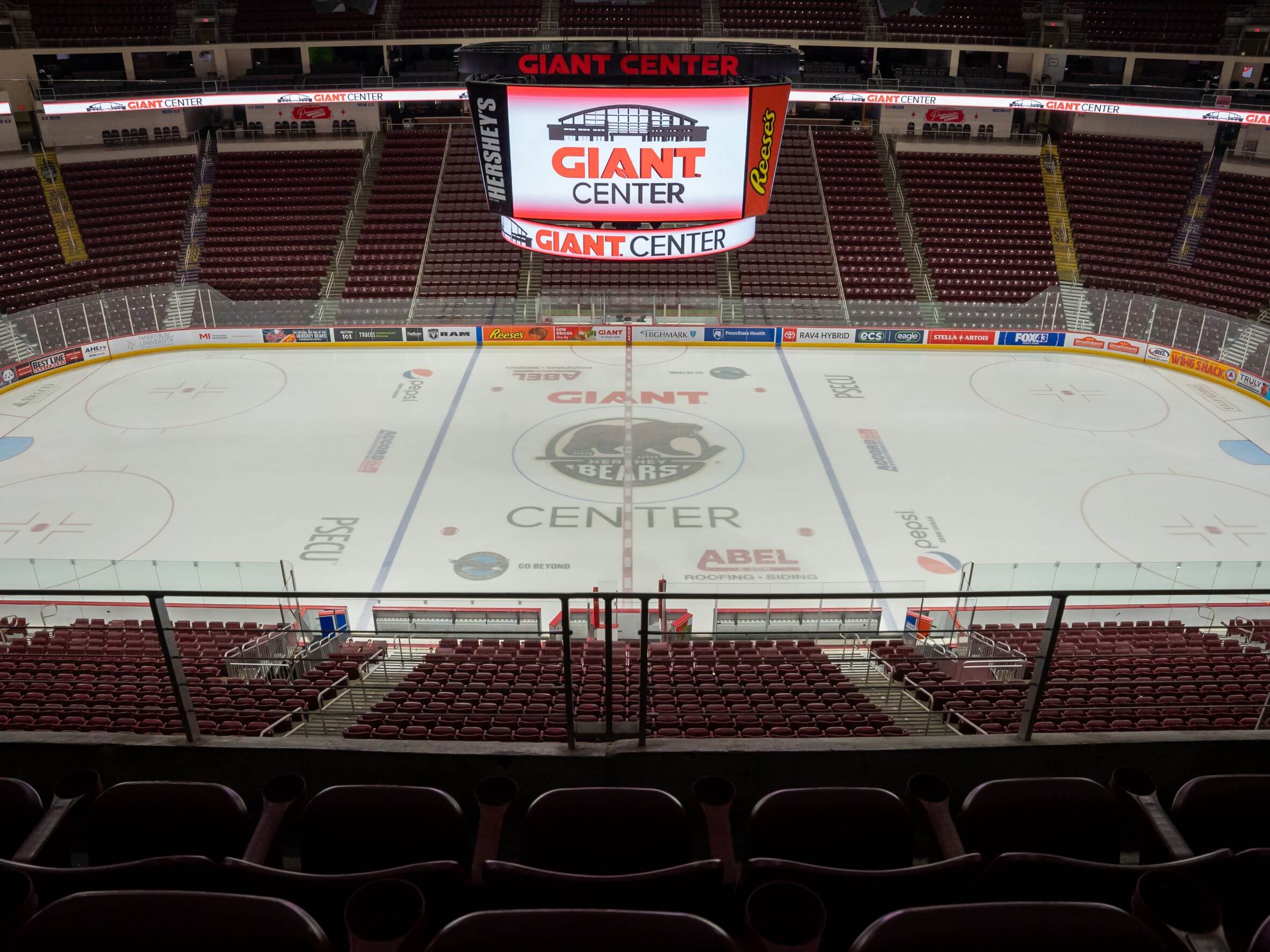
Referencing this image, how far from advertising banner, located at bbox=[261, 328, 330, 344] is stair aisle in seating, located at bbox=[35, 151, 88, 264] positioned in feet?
24.5

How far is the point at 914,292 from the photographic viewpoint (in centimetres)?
3097

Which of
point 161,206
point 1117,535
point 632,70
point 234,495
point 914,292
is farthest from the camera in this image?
point 161,206

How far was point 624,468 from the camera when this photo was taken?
798 inches

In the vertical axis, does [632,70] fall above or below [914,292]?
above

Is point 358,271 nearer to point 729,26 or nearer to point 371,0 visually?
point 371,0

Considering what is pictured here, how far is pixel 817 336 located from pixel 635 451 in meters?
10.5

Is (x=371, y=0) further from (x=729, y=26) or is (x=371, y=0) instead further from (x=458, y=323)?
(x=729, y=26)

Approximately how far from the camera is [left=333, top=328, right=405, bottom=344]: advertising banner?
2878cm

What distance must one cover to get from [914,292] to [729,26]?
46.5 ft

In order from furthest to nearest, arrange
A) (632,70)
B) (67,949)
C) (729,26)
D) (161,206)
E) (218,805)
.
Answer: (729,26), (161,206), (632,70), (218,805), (67,949)

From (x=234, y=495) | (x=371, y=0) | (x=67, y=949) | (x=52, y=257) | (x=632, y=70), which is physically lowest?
(x=234, y=495)

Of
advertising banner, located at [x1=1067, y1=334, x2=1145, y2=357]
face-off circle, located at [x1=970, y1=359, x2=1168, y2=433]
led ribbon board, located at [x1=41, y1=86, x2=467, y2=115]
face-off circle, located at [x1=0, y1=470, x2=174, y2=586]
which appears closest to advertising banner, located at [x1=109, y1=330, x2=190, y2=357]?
face-off circle, located at [x1=0, y1=470, x2=174, y2=586]

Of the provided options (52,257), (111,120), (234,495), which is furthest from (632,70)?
(111,120)

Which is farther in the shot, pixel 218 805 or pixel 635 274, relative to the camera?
pixel 635 274
